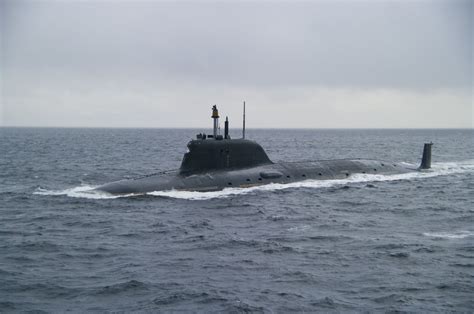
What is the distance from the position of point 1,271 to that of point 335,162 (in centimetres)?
3010

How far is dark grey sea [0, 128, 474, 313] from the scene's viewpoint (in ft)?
47.1

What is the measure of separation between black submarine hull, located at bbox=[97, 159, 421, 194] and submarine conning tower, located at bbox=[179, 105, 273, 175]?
18.7 inches

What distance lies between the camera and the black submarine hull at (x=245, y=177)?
3067cm

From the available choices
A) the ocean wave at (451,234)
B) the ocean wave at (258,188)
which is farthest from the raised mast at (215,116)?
the ocean wave at (451,234)

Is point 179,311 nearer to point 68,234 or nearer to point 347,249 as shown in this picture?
point 347,249

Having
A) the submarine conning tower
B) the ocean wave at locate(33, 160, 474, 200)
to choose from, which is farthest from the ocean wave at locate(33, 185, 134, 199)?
the submarine conning tower

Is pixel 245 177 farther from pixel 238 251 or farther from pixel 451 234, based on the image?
pixel 451 234

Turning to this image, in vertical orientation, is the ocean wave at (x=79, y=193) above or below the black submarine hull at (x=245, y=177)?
below

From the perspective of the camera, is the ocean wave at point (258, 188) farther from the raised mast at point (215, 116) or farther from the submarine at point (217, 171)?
the raised mast at point (215, 116)

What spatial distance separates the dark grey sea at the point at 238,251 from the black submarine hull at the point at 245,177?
902mm

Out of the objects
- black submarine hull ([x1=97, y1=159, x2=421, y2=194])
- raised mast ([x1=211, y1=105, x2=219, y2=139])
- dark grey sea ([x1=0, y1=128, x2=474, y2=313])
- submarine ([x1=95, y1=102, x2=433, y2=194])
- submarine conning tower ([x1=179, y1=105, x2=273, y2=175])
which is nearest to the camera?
dark grey sea ([x1=0, y1=128, x2=474, y2=313])

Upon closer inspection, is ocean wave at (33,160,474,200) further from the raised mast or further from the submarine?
the raised mast

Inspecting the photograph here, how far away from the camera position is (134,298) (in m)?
14.4

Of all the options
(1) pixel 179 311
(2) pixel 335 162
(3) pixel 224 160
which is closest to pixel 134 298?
(1) pixel 179 311
